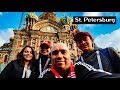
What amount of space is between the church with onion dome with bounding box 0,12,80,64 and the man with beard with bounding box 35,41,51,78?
0.08 metres

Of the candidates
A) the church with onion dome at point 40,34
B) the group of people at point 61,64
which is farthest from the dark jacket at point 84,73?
the church with onion dome at point 40,34

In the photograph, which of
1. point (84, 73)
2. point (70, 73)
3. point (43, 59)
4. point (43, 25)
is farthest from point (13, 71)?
point (84, 73)

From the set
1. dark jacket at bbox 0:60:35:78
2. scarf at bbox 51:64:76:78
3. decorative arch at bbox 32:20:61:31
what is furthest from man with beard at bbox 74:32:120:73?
dark jacket at bbox 0:60:35:78

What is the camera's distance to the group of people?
4867 mm

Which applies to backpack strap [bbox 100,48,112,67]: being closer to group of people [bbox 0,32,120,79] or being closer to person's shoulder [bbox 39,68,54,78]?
group of people [bbox 0,32,120,79]

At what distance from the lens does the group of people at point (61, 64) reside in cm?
487

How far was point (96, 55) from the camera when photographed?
196 inches

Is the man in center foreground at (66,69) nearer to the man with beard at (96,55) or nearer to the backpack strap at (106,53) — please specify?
the man with beard at (96,55)

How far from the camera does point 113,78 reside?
486 centimetres

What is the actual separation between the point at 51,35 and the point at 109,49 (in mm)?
1095

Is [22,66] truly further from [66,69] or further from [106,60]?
[106,60]

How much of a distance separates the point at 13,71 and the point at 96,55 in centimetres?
150

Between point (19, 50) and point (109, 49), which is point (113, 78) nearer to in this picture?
point (109, 49)
